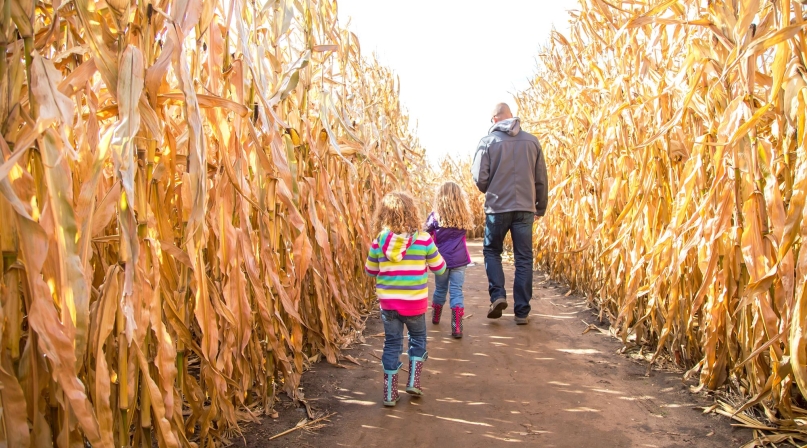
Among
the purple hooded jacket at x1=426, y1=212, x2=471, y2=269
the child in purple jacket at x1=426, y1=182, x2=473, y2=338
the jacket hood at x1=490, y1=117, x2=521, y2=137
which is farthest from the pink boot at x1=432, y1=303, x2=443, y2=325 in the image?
the jacket hood at x1=490, y1=117, x2=521, y2=137

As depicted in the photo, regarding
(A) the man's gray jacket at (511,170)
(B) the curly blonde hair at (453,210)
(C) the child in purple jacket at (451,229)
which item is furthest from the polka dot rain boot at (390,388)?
(A) the man's gray jacket at (511,170)

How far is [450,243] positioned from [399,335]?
1522mm

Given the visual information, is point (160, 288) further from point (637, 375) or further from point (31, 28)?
point (637, 375)

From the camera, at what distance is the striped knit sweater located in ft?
9.62

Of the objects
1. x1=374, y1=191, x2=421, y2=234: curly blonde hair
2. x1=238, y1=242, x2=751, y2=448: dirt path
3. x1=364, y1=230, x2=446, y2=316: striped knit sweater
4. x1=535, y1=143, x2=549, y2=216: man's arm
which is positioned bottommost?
x1=238, y1=242, x2=751, y2=448: dirt path

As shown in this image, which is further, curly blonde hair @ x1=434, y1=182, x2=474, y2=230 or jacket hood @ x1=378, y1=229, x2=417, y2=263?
curly blonde hair @ x1=434, y1=182, x2=474, y2=230

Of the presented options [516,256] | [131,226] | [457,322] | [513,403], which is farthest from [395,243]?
[516,256]

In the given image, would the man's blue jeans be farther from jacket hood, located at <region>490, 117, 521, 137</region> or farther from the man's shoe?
jacket hood, located at <region>490, 117, 521, 137</region>

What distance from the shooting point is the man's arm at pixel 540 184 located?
4.63 meters

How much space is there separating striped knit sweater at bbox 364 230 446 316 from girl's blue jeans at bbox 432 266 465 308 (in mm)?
1231

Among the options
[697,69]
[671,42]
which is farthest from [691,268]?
[671,42]

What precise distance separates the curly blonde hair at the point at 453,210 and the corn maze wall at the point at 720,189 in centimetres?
92

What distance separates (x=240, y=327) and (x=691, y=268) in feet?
6.89

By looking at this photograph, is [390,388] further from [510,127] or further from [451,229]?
[510,127]
